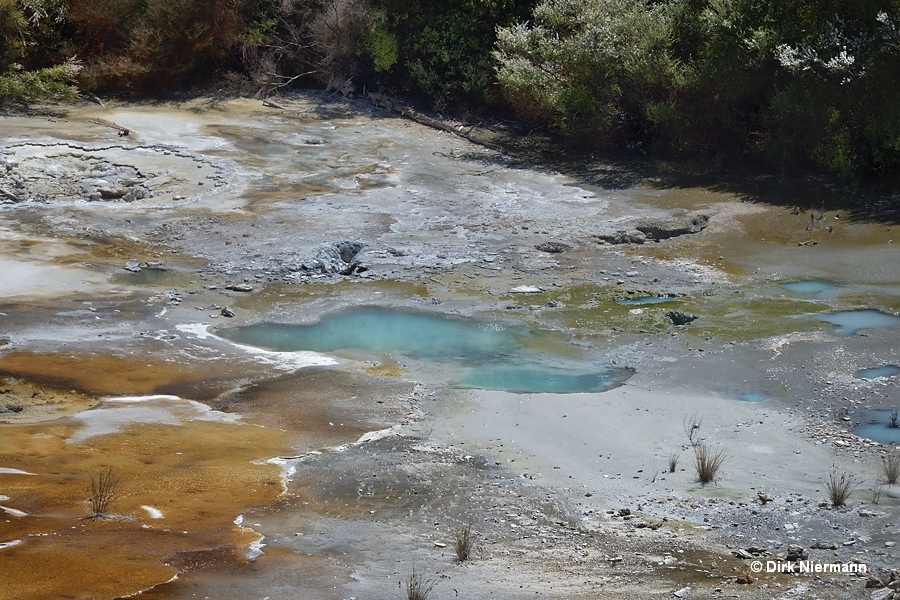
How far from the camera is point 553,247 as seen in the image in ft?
51.6

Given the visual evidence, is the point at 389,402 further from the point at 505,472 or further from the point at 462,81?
the point at 462,81

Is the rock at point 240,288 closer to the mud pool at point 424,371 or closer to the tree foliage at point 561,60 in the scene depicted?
the mud pool at point 424,371

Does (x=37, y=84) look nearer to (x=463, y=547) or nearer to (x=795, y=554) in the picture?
(x=463, y=547)

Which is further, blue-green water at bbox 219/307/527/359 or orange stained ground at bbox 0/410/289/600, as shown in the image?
blue-green water at bbox 219/307/527/359

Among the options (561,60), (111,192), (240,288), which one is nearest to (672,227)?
(561,60)

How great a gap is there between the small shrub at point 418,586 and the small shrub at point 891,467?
3.94 m

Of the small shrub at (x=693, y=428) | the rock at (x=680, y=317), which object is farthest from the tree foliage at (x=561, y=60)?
the small shrub at (x=693, y=428)

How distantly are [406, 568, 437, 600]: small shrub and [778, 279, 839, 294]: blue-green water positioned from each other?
875cm

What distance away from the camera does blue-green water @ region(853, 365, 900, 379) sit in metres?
10.9

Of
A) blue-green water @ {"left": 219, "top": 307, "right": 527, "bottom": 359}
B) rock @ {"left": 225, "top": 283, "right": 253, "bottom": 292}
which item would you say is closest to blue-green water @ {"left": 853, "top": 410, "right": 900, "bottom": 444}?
blue-green water @ {"left": 219, "top": 307, "right": 527, "bottom": 359}

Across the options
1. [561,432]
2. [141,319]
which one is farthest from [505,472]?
[141,319]

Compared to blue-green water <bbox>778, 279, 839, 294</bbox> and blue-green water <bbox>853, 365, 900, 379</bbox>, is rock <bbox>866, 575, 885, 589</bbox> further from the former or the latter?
blue-green water <bbox>778, 279, 839, 294</bbox>

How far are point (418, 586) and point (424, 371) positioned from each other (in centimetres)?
502

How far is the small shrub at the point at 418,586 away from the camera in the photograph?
6.20m
